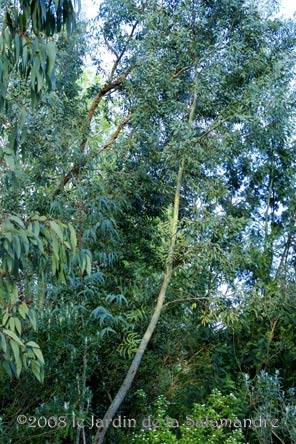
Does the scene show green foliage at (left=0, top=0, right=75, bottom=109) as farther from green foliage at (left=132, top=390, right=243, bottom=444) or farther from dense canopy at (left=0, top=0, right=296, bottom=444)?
green foliage at (left=132, top=390, right=243, bottom=444)

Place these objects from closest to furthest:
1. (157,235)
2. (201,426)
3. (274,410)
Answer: (201,426) < (274,410) < (157,235)

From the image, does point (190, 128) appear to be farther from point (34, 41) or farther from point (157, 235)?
point (34, 41)

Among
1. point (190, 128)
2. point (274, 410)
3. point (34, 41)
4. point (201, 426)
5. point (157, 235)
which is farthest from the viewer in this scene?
point (157, 235)

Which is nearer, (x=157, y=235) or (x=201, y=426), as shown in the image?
(x=201, y=426)

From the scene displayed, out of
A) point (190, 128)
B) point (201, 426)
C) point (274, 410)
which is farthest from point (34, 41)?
point (274, 410)

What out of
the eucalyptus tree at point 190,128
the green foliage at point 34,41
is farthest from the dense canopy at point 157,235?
the green foliage at point 34,41

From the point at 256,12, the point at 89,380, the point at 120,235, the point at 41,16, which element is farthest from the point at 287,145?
the point at 41,16

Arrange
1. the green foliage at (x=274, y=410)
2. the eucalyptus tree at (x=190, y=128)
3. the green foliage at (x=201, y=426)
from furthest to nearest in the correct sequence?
1. the eucalyptus tree at (x=190, y=128)
2. the green foliage at (x=274, y=410)
3. the green foliage at (x=201, y=426)

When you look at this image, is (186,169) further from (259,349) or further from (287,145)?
(287,145)

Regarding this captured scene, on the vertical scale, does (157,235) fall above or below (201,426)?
above

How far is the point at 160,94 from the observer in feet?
15.9

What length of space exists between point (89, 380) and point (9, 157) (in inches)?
109

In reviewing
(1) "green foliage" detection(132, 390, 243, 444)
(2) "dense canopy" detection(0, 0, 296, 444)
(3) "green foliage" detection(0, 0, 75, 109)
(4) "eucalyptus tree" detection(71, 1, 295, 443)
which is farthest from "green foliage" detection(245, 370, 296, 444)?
(3) "green foliage" detection(0, 0, 75, 109)

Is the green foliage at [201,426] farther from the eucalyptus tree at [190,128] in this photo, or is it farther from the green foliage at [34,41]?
the green foliage at [34,41]
